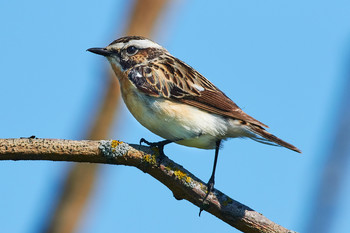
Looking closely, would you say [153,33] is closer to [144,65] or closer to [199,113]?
[144,65]

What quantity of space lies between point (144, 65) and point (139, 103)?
0.97 meters

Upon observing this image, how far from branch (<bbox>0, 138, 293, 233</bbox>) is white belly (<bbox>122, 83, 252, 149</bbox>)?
1042 mm

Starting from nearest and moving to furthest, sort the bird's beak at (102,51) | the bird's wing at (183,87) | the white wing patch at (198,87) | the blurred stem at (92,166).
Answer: the bird's wing at (183,87), the white wing patch at (198,87), the bird's beak at (102,51), the blurred stem at (92,166)

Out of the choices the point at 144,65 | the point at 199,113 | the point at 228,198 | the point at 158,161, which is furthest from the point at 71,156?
the point at 144,65

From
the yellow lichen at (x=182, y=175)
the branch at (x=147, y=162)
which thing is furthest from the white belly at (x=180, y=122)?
the yellow lichen at (x=182, y=175)

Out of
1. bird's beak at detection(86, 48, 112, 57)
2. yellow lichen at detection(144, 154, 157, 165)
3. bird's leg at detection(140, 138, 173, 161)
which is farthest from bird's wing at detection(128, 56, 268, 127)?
yellow lichen at detection(144, 154, 157, 165)

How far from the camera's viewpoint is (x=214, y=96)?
26.2 feet

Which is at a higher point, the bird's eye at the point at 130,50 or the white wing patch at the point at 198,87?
the bird's eye at the point at 130,50

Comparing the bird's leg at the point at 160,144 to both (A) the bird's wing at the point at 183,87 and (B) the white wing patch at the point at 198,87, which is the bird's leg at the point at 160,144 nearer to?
(A) the bird's wing at the point at 183,87

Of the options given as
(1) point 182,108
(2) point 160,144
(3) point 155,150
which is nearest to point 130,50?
(1) point 182,108

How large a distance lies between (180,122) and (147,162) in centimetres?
136

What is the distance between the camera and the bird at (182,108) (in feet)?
24.4

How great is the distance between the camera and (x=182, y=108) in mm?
7660

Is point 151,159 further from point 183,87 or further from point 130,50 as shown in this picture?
point 130,50
